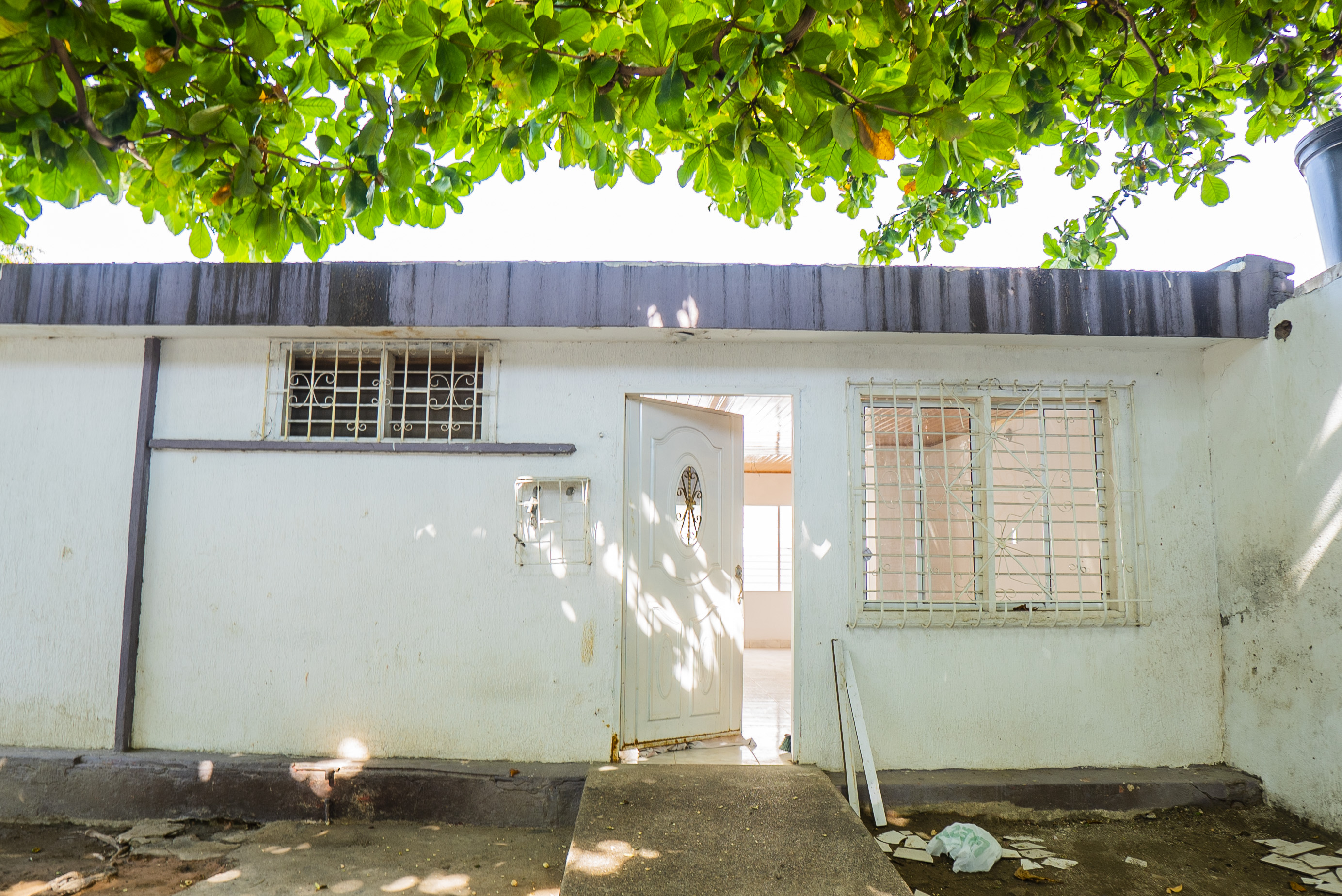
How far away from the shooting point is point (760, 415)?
17.3ft

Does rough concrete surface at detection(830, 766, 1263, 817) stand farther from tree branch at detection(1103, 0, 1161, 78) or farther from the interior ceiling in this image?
tree branch at detection(1103, 0, 1161, 78)

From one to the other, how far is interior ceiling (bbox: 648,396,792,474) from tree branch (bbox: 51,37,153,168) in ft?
9.06

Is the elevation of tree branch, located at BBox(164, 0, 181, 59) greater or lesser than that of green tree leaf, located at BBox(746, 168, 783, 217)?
greater

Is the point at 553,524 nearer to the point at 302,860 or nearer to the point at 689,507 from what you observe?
the point at 689,507

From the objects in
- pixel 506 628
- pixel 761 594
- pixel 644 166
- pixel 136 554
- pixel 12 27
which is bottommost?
pixel 761 594

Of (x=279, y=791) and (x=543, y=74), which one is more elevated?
(x=543, y=74)

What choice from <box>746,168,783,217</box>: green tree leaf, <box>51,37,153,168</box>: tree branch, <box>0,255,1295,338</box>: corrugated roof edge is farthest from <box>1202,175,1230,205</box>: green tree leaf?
<box>51,37,153,168</box>: tree branch

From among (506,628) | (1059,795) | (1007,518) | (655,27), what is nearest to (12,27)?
(655,27)

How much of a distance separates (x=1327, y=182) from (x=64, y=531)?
702 centimetres

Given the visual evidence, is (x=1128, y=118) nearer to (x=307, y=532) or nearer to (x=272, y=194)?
(x=272, y=194)

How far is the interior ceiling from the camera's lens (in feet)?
14.8

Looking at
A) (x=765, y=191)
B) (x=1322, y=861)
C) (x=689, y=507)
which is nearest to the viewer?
(x=765, y=191)

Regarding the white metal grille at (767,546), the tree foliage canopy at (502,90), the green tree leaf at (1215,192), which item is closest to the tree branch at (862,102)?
the tree foliage canopy at (502,90)

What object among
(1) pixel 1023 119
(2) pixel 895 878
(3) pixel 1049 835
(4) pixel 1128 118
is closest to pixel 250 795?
(2) pixel 895 878
